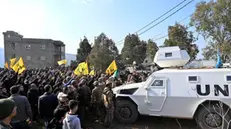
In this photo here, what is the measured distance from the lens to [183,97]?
7922 millimetres

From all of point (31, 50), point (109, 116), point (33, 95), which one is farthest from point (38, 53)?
point (109, 116)

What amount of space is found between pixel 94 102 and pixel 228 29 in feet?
76.7

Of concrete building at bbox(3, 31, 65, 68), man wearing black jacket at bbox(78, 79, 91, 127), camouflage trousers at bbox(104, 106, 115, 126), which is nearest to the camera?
man wearing black jacket at bbox(78, 79, 91, 127)

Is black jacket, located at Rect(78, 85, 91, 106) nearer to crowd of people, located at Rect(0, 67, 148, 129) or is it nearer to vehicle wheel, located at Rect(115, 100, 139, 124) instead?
crowd of people, located at Rect(0, 67, 148, 129)

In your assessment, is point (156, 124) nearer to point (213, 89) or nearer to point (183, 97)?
point (183, 97)

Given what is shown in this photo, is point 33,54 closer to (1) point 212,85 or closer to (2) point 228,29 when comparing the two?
(2) point 228,29

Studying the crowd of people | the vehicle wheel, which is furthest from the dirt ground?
the crowd of people

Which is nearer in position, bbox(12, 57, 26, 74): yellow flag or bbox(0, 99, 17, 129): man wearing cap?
bbox(0, 99, 17, 129): man wearing cap

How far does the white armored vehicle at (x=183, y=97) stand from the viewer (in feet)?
24.7

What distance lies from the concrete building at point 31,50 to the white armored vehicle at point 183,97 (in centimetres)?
4907

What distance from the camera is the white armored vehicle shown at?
7.54 meters

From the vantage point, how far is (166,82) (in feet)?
27.0

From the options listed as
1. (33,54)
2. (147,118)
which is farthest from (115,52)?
(147,118)

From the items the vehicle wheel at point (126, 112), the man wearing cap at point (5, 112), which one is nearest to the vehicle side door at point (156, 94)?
the vehicle wheel at point (126, 112)
